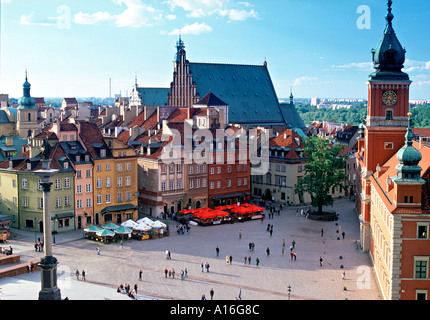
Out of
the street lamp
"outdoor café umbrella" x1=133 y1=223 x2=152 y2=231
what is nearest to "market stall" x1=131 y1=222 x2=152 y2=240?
"outdoor café umbrella" x1=133 y1=223 x2=152 y2=231

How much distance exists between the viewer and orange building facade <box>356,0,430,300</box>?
3722 cm

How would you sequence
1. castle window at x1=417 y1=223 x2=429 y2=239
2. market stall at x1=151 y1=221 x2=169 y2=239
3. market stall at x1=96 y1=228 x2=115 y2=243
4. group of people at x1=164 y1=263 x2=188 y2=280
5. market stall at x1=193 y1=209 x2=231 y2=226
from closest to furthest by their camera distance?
1. castle window at x1=417 y1=223 x2=429 y2=239
2. group of people at x1=164 y1=263 x2=188 y2=280
3. market stall at x1=96 y1=228 x2=115 y2=243
4. market stall at x1=151 y1=221 x2=169 y2=239
5. market stall at x1=193 y1=209 x2=231 y2=226

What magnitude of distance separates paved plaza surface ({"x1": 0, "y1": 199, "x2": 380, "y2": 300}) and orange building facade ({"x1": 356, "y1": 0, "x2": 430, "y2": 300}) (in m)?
3.33

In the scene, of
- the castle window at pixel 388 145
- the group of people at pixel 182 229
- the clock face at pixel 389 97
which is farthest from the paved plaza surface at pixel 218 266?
the clock face at pixel 389 97

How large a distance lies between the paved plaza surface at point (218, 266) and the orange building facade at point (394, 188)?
10.9ft

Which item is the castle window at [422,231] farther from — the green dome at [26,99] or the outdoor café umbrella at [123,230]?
the green dome at [26,99]

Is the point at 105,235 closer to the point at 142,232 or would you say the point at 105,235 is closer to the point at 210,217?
the point at 142,232

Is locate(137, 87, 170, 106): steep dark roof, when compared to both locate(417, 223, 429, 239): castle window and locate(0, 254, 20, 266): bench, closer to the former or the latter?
locate(0, 254, 20, 266): bench

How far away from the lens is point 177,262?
169 feet

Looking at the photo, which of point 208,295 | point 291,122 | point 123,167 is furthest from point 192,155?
point 291,122

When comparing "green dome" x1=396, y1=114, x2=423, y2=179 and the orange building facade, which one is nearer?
the orange building facade

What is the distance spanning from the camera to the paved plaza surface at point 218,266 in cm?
4269

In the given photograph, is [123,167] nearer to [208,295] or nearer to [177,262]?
[177,262]

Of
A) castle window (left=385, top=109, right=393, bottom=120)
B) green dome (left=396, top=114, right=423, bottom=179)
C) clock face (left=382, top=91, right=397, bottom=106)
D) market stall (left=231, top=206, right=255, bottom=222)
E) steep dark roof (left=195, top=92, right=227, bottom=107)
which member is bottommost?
market stall (left=231, top=206, right=255, bottom=222)
